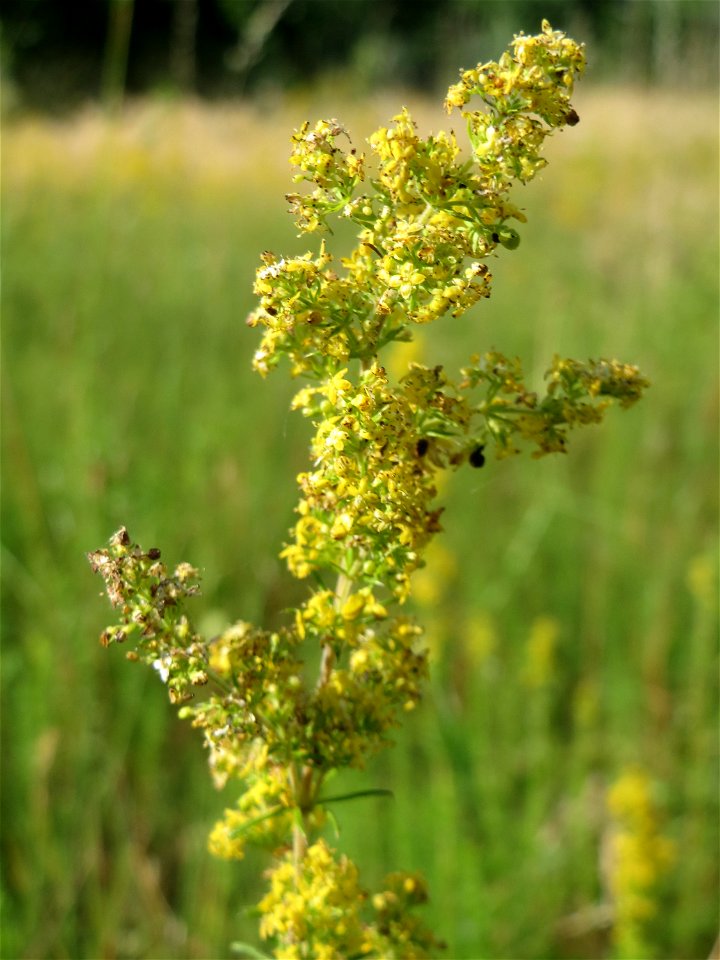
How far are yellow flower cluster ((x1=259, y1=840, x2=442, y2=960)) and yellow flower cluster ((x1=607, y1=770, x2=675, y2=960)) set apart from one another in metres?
1.51

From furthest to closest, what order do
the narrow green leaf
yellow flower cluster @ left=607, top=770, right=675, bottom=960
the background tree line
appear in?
the background tree line < yellow flower cluster @ left=607, top=770, right=675, bottom=960 < the narrow green leaf

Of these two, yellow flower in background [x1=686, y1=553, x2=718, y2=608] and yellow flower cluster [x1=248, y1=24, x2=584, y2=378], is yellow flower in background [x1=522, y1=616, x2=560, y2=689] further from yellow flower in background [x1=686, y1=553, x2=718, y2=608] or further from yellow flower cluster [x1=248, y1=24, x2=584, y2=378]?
yellow flower cluster [x1=248, y1=24, x2=584, y2=378]

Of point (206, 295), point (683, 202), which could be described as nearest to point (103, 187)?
point (206, 295)

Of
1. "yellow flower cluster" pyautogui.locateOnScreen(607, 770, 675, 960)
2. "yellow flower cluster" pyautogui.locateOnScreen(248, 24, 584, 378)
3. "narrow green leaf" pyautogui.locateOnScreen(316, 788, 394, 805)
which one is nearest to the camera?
"yellow flower cluster" pyautogui.locateOnScreen(248, 24, 584, 378)

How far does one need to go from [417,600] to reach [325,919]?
2643mm

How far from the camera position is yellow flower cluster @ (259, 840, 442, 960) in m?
1.17

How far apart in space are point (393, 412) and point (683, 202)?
A: 8144mm

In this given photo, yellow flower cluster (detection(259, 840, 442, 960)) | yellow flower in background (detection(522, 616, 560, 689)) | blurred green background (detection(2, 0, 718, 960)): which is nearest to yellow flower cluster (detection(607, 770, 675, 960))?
blurred green background (detection(2, 0, 718, 960))

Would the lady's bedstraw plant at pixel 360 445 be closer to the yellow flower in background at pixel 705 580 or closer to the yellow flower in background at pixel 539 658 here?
the yellow flower in background at pixel 539 658

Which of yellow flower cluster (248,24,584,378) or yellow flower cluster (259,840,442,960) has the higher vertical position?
yellow flower cluster (248,24,584,378)

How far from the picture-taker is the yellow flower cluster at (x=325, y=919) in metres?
1.17

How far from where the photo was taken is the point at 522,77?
39.4 inches

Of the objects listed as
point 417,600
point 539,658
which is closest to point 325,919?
point 539,658

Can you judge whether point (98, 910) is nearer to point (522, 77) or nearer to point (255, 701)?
point (255, 701)
